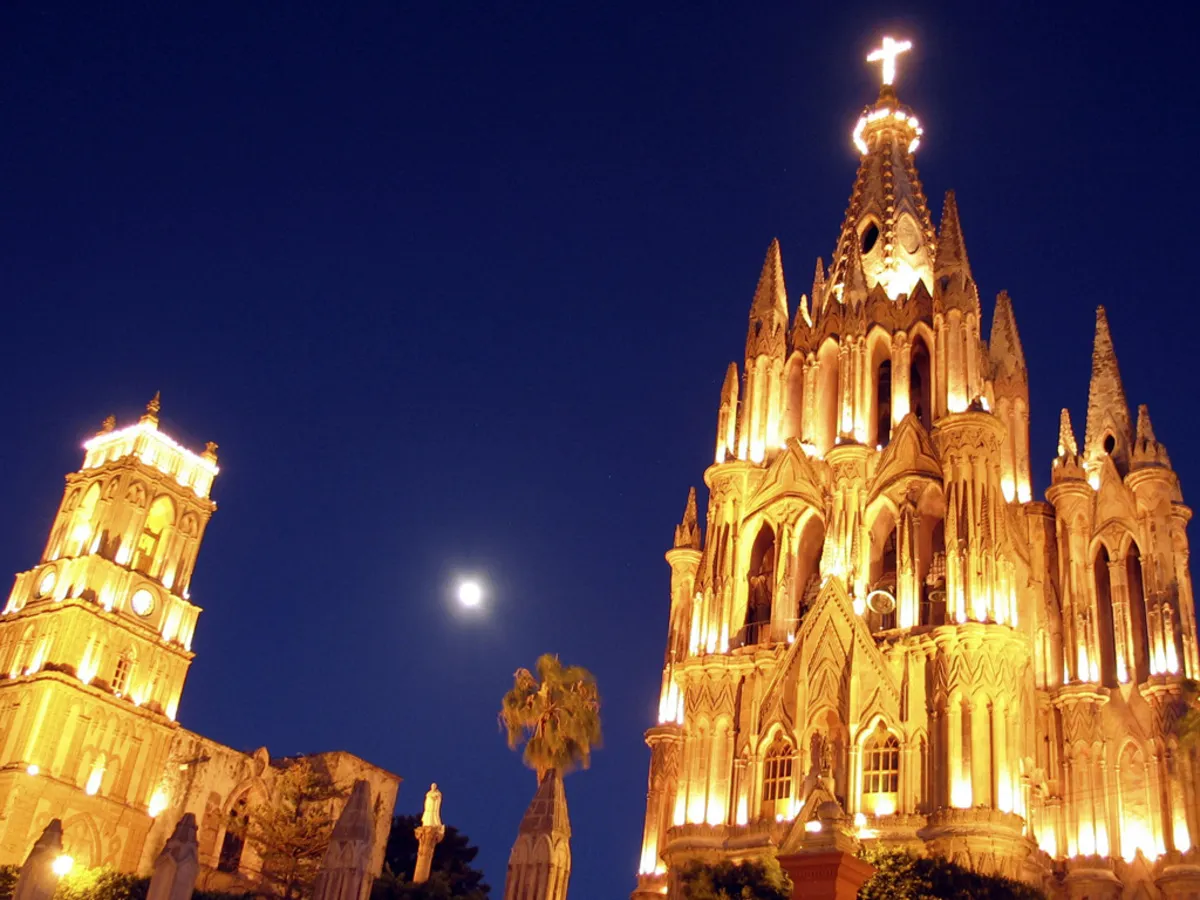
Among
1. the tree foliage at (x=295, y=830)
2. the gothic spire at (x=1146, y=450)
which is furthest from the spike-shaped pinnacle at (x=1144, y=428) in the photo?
the tree foliage at (x=295, y=830)

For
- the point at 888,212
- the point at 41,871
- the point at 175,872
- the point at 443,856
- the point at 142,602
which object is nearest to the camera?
the point at 175,872

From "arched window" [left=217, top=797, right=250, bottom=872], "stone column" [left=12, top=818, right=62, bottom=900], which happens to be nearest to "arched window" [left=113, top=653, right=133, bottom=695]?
"arched window" [left=217, top=797, right=250, bottom=872]

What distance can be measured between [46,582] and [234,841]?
14.5 m

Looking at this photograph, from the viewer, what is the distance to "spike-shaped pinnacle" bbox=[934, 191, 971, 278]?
50.2 m

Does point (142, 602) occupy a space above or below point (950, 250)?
below

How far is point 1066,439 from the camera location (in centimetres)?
4784

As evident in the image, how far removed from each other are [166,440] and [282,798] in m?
19.4

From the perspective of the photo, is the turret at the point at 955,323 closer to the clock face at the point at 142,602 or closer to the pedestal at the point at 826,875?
the pedestal at the point at 826,875

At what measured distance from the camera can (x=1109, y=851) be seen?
38.9m

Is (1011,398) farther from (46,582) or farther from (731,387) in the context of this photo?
(46,582)

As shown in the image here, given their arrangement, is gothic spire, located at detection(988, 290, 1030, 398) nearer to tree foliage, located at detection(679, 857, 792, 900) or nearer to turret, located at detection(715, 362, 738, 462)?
turret, located at detection(715, 362, 738, 462)

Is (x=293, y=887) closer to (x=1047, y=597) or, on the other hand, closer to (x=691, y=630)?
(x=691, y=630)

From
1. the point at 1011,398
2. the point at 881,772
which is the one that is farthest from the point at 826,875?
the point at 1011,398

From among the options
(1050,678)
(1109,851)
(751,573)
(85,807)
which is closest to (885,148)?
(751,573)
